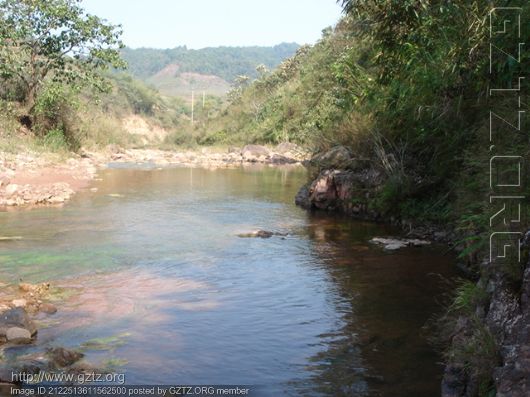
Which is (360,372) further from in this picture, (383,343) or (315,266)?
(315,266)

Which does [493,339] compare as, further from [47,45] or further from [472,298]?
[47,45]

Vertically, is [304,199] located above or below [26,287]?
above

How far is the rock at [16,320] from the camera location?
20.2 feet

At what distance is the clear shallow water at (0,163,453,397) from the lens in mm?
5613

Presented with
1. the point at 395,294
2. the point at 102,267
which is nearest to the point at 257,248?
the point at 102,267

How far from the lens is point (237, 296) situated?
809 cm

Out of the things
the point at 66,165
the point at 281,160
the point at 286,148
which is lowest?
the point at 66,165

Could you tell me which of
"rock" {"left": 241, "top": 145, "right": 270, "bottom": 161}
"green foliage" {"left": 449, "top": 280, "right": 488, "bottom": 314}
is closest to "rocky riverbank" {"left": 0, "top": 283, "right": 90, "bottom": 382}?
"green foliage" {"left": 449, "top": 280, "right": 488, "bottom": 314}

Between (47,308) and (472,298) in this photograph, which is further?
(47,308)

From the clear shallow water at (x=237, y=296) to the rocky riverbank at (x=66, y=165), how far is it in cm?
172

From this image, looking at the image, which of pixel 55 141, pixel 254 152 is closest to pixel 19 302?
pixel 55 141

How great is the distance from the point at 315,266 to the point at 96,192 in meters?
11.1

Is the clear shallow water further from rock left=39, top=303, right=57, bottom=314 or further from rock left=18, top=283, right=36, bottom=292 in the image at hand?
rock left=18, top=283, right=36, bottom=292

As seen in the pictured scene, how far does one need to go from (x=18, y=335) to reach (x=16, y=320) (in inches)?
10.4
